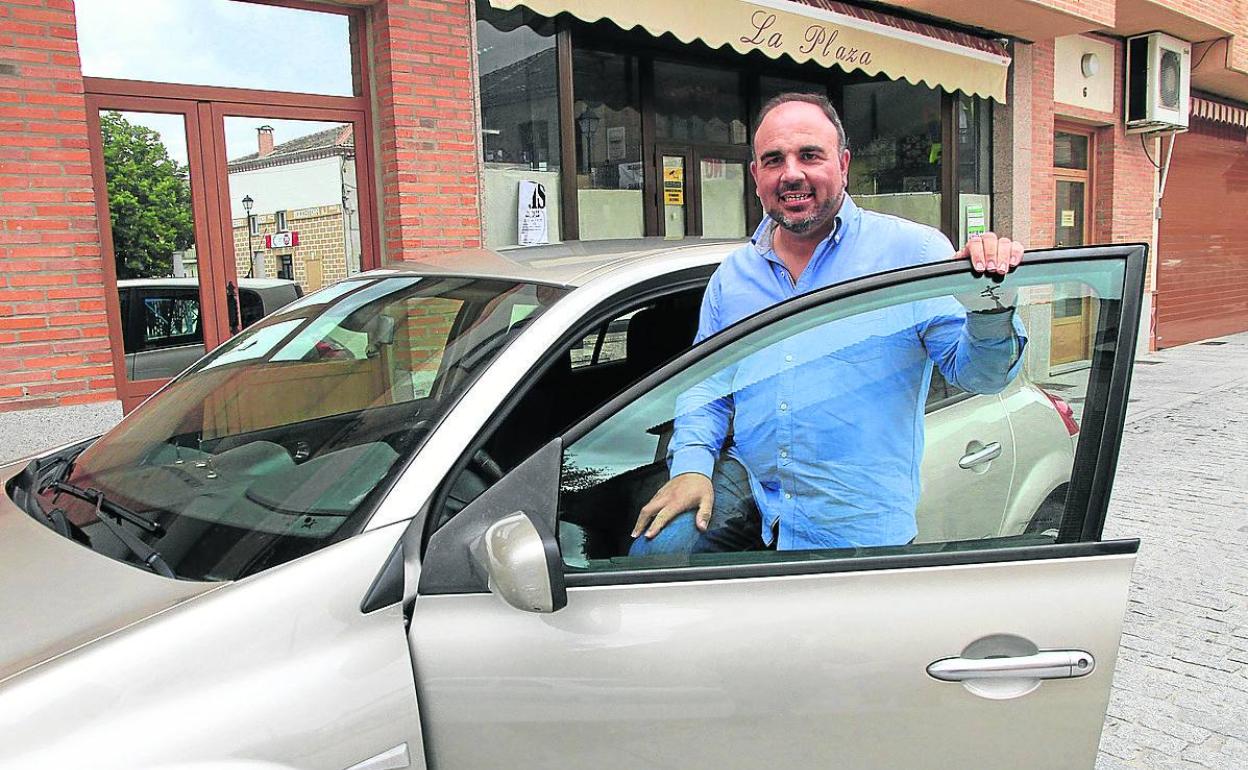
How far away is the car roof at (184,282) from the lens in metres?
5.68

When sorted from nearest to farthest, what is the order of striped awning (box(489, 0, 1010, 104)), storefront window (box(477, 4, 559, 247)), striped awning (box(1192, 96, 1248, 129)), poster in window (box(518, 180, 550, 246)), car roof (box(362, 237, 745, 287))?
1. car roof (box(362, 237, 745, 287))
2. striped awning (box(489, 0, 1010, 104))
3. storefront window (box(477, 4, 559, 247))
4. poster in window (box(518, 180, 550, 246))
5. striped awning (box(1192, 96, 1248, 129))

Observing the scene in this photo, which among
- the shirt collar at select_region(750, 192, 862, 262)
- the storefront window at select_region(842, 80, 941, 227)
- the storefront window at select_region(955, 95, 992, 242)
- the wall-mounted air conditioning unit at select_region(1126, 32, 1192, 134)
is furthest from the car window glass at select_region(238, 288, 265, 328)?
the wall-mounted air conditioning unit at select_region(1126, 32, 1192, 134)

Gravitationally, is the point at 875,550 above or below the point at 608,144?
below

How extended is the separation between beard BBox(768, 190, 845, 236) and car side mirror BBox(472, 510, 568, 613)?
1.02 meters

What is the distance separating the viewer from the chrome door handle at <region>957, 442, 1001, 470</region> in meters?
2.00

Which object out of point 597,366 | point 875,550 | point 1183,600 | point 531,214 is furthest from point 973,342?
point 531,214

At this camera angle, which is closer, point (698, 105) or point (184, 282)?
point (184, 282)

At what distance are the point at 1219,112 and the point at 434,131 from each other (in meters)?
14.9

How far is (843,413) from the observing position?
1920mm

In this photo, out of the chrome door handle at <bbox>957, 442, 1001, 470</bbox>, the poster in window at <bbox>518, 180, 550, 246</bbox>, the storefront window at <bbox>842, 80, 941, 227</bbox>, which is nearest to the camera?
the chrome door handle at <bbox>957, 442, 1001, 470</bbox>

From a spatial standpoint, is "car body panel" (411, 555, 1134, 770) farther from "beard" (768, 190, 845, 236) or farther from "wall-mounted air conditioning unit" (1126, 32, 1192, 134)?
"wall-mounted air conditioning unit" (1126, 32, 1192, 134)

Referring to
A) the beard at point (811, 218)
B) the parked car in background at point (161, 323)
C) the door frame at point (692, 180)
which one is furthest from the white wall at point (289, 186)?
the beard at point (811, 218)

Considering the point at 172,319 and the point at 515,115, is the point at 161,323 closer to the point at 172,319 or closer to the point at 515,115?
the point at 172,319

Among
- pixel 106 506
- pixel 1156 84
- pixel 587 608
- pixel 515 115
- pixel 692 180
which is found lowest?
pixel 587 608
